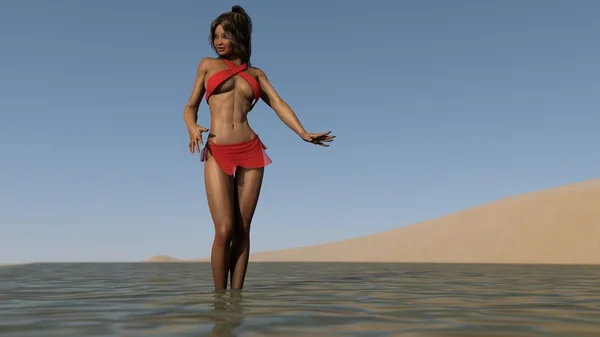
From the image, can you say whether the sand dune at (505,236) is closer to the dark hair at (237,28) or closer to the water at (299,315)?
the dark hair at (237,28)

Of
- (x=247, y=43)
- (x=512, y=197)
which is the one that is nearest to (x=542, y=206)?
(x=512, y=197)

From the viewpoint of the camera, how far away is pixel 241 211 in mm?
5879

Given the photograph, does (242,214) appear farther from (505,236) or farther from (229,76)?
(505,236)

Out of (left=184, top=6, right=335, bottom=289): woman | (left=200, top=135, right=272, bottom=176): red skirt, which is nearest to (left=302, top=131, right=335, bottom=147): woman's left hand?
(left=184, top=6, right=335, bottom=289): woman

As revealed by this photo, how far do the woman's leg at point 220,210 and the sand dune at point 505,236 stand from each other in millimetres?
32770

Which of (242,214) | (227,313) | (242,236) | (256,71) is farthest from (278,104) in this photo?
(227,313)

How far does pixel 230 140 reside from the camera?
229 inches

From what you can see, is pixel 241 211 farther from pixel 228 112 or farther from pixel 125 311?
pixel 125 311

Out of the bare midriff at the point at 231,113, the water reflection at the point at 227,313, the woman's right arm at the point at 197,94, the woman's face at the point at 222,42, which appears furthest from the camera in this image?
the woman's right arm at the point at 197,94

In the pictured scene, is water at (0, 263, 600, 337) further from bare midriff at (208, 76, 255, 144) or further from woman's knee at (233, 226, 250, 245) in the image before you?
bare midriff at (208, 76, 255, 144)

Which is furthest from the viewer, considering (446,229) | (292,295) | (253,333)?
(446,229)

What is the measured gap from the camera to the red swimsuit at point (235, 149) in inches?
Result: 227

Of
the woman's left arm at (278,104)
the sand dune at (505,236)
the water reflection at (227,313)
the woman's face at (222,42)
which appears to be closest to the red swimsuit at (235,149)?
the woman's face at (222,42)

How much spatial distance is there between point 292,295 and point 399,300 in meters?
0.95
